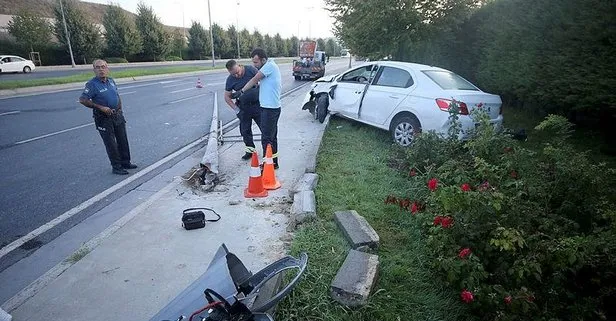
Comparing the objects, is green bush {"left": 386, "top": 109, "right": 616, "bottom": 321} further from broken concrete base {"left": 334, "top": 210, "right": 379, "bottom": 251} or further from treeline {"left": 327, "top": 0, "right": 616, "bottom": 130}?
treeline {"left": 327, "top": 0, "right": 616, "bottom": 130}

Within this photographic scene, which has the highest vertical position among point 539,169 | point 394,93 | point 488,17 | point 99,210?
point 488,17

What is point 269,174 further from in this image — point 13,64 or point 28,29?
point 28,29

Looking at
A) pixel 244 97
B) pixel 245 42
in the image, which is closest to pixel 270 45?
pixel 245 42

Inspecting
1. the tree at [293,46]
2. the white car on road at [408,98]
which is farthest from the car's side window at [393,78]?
the tree at [293,46]

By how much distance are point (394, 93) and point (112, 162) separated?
5.06 meters

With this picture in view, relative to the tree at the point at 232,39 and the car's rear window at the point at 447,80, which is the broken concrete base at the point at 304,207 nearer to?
the car's rear window at the point at 447,80

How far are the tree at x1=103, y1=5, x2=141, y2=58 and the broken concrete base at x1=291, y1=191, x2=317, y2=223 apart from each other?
44087mm

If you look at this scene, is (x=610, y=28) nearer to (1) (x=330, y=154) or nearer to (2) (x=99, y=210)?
(1) (x=330, y=154)

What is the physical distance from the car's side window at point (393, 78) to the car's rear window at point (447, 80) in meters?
0.35

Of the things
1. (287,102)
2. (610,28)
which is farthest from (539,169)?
(287,102)

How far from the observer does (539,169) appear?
11.6 feet

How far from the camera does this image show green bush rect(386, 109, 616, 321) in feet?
7.15

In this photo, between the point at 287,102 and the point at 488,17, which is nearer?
the point at 488,17

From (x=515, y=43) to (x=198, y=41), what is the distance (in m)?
53.9
